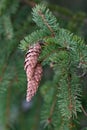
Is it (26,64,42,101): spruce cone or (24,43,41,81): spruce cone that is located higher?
(24,43,41,81): spruce cone

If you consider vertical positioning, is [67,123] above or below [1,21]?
below

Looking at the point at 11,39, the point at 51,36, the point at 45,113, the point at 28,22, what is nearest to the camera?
the point at 51,36

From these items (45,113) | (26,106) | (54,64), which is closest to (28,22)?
(45,113)

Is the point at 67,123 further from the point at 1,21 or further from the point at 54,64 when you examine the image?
the point at 1,21

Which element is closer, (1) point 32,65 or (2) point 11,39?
(1) point 32,65

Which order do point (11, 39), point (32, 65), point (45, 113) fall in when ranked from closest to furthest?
point (32, 65)
point (45, 113)
point (11, 39)

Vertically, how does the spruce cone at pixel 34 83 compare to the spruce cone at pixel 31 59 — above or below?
below

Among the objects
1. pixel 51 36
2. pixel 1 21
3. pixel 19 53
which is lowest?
pixel 51 36

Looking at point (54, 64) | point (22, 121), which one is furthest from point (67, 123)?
point (22, 121)
